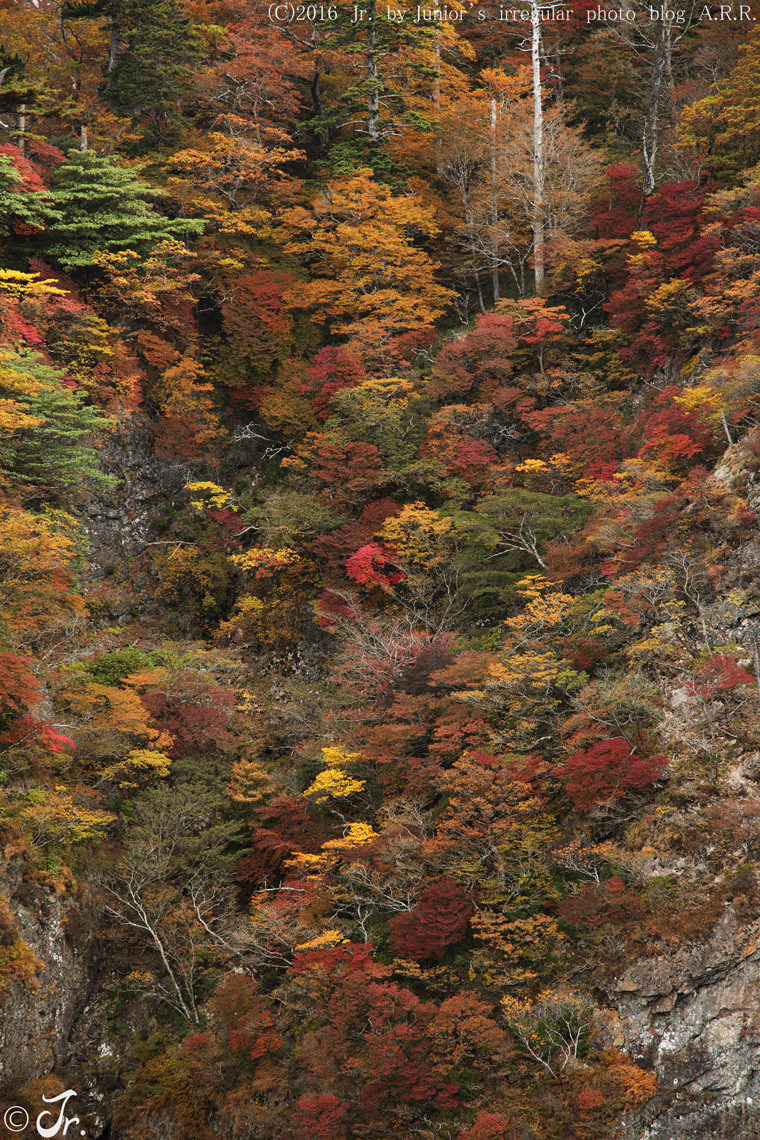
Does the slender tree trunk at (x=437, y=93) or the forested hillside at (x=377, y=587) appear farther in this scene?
the slender tree trunk at (x=437, y=93)

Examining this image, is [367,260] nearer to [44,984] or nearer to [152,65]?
[152,65]

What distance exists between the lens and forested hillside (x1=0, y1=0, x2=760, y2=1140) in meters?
12.9

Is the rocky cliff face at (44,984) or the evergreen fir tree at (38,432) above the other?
the evergreen fir tree at (38,432)

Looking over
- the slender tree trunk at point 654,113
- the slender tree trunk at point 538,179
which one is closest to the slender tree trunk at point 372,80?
the slender tree trunk at point 538,179

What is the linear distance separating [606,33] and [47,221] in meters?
21.6

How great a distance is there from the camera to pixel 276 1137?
13930 millimetres

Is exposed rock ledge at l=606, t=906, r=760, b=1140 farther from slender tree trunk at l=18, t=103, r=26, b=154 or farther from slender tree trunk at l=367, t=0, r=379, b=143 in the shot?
slender tree trunk at l=367, t=0, r=379, b=143

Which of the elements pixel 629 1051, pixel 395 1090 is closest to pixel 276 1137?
pixel 395 1090

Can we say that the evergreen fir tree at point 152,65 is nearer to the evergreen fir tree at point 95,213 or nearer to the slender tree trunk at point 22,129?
the slender tree trunk at point 22,129

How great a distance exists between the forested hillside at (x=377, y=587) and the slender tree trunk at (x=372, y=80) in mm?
193
